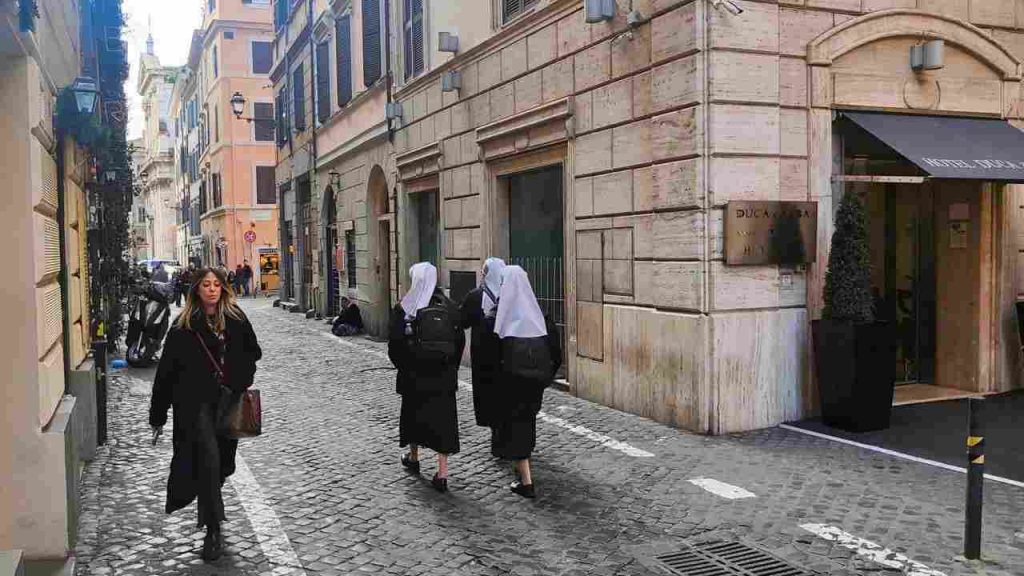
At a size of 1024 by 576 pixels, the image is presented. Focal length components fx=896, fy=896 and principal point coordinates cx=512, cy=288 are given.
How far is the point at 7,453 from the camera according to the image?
480cm

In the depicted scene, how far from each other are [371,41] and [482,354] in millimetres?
13057

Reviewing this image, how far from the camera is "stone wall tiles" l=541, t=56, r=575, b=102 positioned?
1056 cm

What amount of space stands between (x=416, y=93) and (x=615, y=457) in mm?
9882

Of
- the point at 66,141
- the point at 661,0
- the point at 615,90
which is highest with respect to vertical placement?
the point at 661,0

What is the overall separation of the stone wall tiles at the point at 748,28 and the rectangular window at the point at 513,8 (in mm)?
3960

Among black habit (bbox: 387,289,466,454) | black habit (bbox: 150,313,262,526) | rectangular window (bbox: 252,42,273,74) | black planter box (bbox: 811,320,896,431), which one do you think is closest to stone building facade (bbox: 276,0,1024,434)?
black planter box (bbox: 811,320,896,431)

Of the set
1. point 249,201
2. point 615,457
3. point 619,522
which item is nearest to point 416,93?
point 615,457

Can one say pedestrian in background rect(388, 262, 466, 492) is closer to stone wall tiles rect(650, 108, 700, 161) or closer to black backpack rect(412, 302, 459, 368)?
black backpack rect(412, 302, 459, 368)

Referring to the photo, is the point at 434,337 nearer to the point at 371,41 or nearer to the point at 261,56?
the point at 371,41

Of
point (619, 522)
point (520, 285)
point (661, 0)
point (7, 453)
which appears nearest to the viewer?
point (7, 453)

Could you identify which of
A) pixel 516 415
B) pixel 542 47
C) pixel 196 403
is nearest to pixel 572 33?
pixel 542 47

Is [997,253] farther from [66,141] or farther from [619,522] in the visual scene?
[66,141]

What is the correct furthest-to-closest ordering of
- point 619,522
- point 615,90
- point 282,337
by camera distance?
point 282,337
point 615,90
point 619,522

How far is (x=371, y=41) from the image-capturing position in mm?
18359
